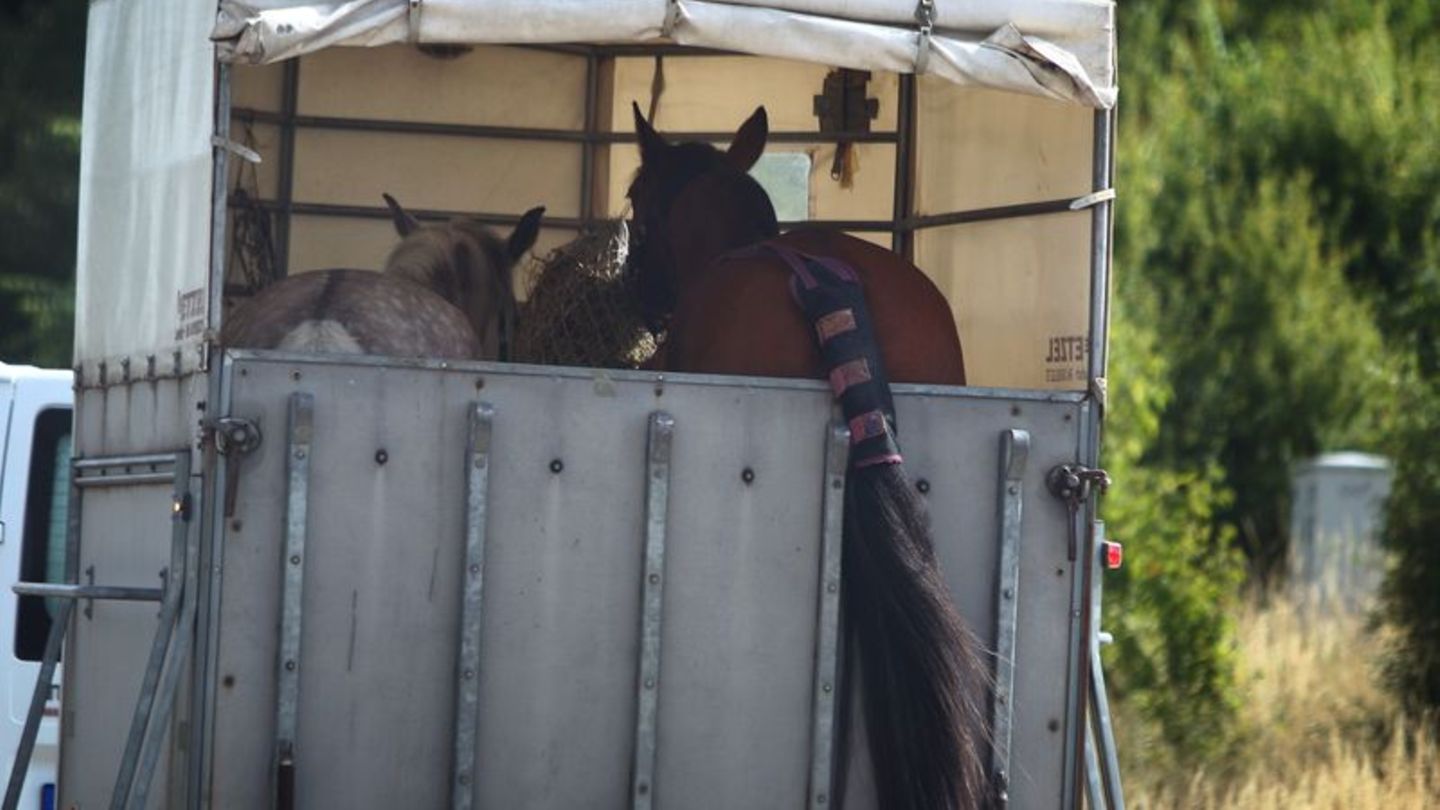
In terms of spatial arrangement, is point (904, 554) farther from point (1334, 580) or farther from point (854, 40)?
point (1334, 580)

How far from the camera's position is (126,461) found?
6.02 meters

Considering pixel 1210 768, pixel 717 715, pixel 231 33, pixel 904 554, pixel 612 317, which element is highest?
pixel 231 33

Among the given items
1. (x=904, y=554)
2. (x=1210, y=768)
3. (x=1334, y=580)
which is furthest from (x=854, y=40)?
(x=1334, y=580)

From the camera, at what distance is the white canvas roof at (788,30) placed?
521 centimetres

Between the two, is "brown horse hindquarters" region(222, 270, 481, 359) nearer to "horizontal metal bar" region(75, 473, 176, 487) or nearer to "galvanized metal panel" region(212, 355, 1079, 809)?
"horizontal metal bar" region(75, 473, 176, 487)

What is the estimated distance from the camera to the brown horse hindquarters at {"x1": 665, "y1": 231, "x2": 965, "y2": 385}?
607 cm

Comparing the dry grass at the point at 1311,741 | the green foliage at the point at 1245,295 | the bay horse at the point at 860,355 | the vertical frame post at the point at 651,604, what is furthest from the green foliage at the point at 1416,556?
the vertical frame post at the point at 651,604

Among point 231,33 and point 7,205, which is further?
point 7,205

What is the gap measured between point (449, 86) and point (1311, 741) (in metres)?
5.59

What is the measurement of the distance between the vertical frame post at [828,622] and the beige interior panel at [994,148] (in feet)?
3.93

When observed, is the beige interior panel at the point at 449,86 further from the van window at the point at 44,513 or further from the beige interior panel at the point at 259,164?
the van window at the point at 44,513

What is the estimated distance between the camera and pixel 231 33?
203 inches

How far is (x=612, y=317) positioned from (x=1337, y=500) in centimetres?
1214

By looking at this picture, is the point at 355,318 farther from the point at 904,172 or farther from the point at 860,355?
the point at 904,172
